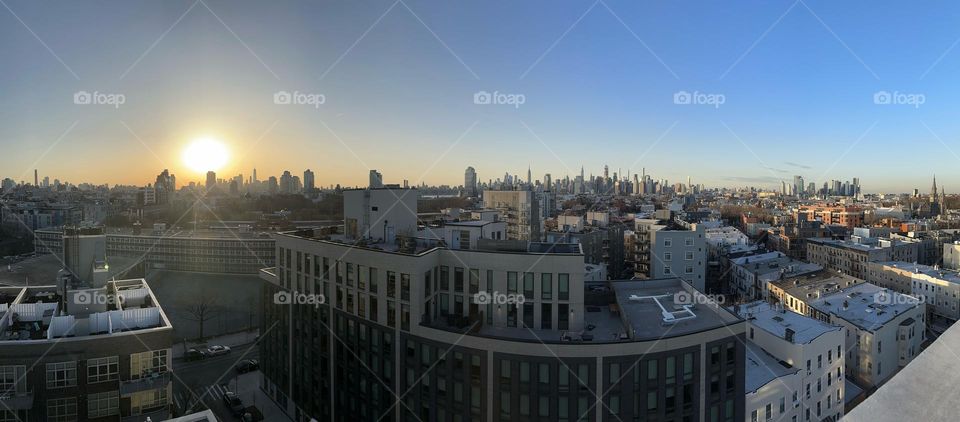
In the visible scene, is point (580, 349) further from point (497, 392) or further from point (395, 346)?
point (395, 346)

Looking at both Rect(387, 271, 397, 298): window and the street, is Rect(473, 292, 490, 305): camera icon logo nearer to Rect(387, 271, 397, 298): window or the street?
Rect(387, 271, 397, 298): window

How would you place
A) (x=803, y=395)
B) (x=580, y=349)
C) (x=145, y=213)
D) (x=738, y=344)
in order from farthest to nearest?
(x=145, y=213)
(x=803, y=395)
(x=738, y=344)
(x=580, y=349)

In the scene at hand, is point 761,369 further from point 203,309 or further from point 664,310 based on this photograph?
point 203,309

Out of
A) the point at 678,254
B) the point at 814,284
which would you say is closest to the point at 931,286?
the point at 814,284

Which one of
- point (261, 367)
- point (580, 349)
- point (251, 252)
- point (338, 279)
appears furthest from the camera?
point (251, 252)

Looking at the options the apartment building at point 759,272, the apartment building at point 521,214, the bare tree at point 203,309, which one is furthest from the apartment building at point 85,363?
the apartment building at point 759,272

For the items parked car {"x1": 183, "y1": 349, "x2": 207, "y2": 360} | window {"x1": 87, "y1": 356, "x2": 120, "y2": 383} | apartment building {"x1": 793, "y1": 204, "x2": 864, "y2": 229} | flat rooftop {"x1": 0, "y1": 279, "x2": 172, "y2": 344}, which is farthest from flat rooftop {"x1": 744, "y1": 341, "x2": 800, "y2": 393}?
apartment building {"x1": 793, "y1": 204, "x2": 864, "y2": 229}

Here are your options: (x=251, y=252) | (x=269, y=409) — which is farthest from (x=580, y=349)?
(x=251, y=252)

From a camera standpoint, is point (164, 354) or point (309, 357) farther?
point (309, 357)
